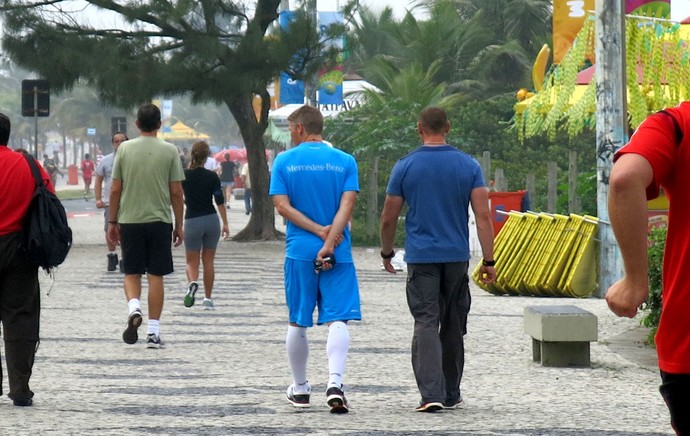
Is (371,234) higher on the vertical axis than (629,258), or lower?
lower

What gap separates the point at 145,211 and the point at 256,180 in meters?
16.5

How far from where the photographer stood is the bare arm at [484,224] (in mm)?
7902

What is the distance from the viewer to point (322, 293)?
7738 mm

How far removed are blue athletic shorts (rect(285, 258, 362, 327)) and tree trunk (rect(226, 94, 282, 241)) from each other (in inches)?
751

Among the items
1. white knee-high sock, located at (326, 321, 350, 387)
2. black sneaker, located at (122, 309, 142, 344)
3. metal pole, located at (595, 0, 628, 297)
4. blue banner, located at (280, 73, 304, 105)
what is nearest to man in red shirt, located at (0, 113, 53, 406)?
white knee-high sock, located at (326, 321, 350, 387)

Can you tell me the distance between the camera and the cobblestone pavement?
723 cm

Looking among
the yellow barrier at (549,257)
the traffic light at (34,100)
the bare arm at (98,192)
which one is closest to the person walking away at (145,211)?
the yellow barrier at (549,257)

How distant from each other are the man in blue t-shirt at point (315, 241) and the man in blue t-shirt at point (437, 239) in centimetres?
28

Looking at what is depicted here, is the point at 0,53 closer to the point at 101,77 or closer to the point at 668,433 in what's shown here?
the point at 101,77

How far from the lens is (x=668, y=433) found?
696cm

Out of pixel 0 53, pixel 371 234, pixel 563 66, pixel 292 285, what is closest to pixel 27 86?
pixel 0 53

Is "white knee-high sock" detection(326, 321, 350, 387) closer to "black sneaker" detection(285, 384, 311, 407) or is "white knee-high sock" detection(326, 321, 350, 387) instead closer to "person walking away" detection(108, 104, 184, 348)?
"black sneaker" detection(285, 384, 311, 407)

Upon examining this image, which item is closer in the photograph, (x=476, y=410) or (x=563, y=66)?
(x=476, y=410)

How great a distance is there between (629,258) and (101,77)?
68.7 feet
